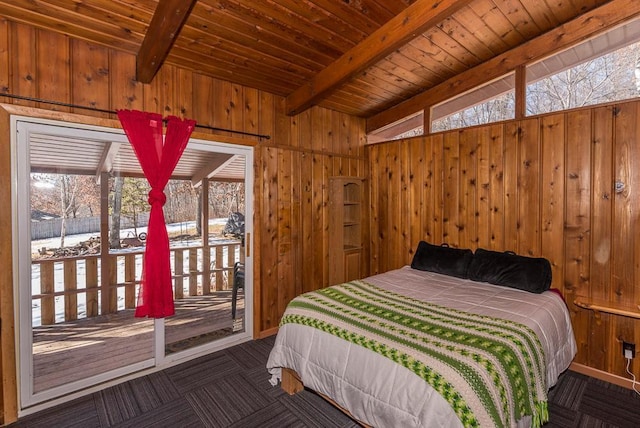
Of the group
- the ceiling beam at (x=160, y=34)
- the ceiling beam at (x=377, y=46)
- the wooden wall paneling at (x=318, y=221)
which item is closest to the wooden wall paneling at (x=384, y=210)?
the wooden wall paneling at (x=318, y=221)

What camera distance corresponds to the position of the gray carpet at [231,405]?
214 cm

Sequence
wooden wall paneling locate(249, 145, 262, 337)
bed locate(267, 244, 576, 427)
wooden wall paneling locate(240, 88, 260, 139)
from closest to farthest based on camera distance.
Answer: bed locate(267, 244, 576, 427) → wooden wall paneling locate(240, 88, 260, 139) → wooden wall paneling locate(249, 145, 262, 337)

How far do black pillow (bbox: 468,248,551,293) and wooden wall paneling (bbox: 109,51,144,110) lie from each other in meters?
3.39

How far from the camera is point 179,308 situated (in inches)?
132

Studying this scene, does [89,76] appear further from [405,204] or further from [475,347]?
[405,204]

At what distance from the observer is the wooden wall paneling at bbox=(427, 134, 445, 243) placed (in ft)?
12.2

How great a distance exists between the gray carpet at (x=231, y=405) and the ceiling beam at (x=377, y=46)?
2687 millimetres

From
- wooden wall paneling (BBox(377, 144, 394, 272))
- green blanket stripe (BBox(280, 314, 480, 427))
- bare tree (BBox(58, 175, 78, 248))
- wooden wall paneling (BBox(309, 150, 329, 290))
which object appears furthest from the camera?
wooden wall paneling (BBox(377, 144, 394, 272))

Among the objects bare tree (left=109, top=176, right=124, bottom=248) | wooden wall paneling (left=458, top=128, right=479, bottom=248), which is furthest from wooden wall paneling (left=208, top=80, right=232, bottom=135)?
wooden wall paneling (left=458, top=128, right=479, bottom=248)

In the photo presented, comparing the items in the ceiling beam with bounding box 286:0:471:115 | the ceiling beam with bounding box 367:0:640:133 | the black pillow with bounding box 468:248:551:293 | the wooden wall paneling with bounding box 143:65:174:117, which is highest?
the ceiling beam with bounding box 367:0:640:133

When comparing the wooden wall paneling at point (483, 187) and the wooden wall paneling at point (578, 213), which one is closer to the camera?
the wooden wall paneling at point (578, 213)

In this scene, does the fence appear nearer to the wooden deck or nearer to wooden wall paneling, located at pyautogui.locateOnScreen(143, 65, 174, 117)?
the wooden deck

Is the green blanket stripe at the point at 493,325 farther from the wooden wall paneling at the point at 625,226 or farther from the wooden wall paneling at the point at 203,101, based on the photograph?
the wooden wall paneling at the point at 203,101

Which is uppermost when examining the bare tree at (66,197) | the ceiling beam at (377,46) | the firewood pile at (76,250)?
the ceiling beam at (377,46)
